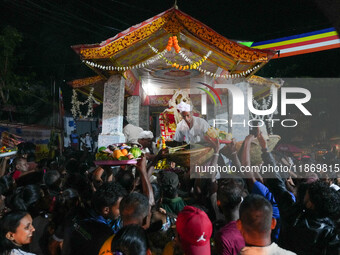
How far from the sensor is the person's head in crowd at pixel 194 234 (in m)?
1.72

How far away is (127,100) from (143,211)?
11.2m

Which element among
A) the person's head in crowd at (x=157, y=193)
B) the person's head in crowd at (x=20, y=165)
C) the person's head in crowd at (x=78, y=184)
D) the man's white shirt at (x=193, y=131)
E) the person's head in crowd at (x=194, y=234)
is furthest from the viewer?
the man's white shirt at (x=193, y=131)

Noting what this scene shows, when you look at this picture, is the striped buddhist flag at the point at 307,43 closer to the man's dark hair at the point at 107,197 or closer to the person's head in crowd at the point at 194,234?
the man's dark hair at the point at 107,197

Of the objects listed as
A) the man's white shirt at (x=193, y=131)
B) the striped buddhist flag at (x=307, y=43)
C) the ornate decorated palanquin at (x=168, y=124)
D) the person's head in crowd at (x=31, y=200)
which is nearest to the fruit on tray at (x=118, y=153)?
the person's head in crowd at (x=31, y=200)

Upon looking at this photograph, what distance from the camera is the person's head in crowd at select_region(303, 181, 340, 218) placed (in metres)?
2.47

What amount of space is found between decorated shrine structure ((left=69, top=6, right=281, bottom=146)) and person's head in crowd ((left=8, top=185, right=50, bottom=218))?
11.6ft

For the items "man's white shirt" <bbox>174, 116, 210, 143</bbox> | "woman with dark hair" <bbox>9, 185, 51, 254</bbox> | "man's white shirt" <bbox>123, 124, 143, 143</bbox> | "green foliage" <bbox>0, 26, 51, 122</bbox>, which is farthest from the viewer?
"green foliage" <bbox>0, 26, 51, 122</bbox>

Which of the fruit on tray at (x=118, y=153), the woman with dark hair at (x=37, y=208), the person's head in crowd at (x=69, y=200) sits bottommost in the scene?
the woman with dark hair at (x=37, y=208)

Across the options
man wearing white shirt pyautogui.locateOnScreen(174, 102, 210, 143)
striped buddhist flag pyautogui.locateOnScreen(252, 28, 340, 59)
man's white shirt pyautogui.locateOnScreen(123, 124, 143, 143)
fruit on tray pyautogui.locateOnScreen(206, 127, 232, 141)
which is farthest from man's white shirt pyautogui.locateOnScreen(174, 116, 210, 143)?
striped buddhist flag pyautogui.locateOnScreen(252, 28, 340, 59)

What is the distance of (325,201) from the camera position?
248cm

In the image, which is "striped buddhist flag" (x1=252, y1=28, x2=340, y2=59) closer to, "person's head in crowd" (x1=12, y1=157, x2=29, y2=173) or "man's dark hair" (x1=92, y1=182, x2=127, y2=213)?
"person's head in crowd" (x1=12, y1=157, x2=29, y2=173)

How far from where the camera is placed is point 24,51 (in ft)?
67.2

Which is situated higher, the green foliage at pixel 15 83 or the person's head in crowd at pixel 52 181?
the green foliage at pixel 15 83

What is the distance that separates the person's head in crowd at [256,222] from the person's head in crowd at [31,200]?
250 centimetres
